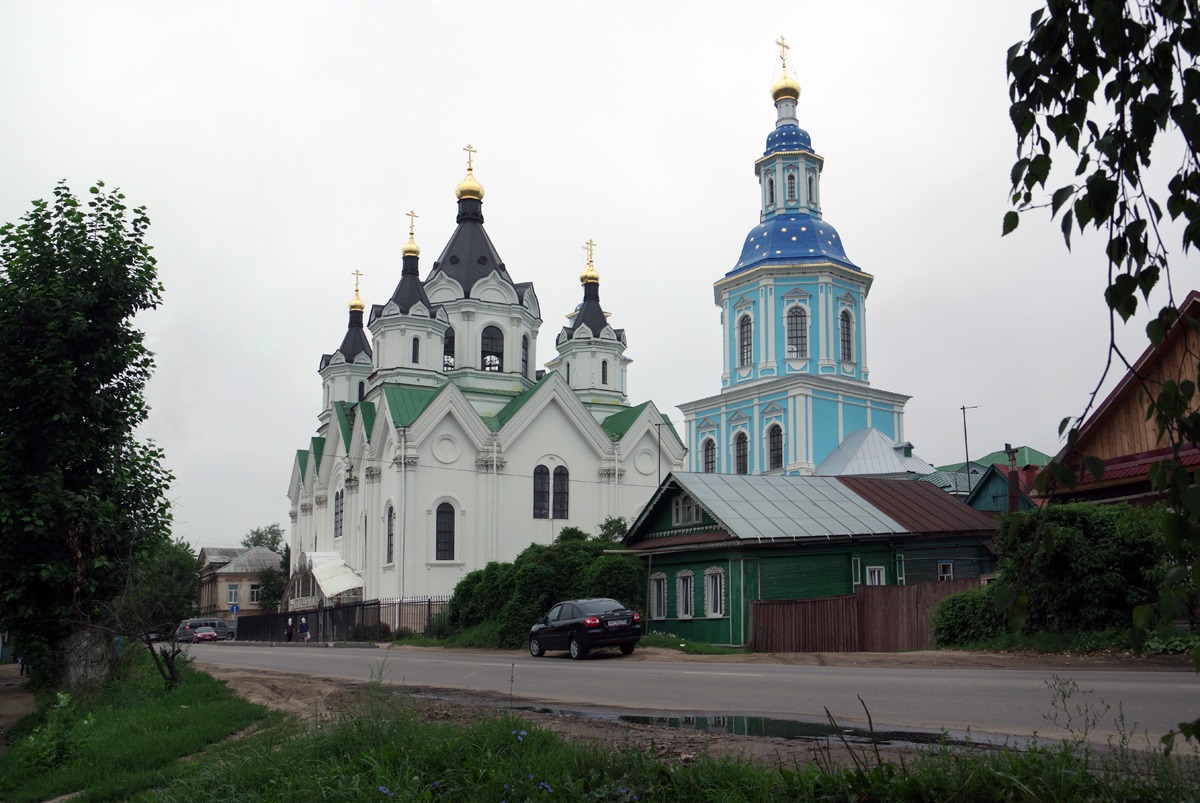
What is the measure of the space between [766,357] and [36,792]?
51.0 m

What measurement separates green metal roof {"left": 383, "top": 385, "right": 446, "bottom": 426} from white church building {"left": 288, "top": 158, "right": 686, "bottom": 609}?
10 centimetres

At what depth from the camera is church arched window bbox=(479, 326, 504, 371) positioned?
57.5m

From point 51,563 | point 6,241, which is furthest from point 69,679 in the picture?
point 6,241

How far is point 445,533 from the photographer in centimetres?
4972

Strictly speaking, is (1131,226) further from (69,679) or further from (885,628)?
(885,628)

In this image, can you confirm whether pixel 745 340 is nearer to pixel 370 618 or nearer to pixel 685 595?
pixel 370 618

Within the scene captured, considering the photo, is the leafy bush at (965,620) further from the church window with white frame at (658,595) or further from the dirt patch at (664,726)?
the church window with white frame at (658,595)

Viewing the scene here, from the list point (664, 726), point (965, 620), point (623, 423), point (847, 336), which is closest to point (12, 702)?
point (664, 726)

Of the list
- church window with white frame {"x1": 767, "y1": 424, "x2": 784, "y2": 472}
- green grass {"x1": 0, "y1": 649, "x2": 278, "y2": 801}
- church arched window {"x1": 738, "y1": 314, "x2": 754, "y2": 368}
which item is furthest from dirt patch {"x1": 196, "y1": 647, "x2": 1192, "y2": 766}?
church arched window {"x1": 738, "y1": 314, "x2": 754, "y2": 368}

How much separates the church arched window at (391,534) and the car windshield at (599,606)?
82.2 ft

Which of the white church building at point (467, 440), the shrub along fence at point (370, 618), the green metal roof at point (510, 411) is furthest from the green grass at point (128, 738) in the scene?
the green metal roof at point (510, 411)

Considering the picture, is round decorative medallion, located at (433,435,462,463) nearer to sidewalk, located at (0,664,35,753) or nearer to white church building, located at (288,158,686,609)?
white church building, located at (288,158,686,609)

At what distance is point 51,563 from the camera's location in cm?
1784

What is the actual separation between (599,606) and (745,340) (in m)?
37.9
